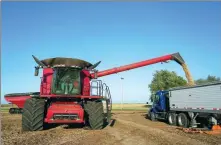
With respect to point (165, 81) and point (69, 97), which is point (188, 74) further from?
point (165, 81)

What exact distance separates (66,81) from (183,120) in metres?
9.93

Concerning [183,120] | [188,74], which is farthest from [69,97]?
[188,74]

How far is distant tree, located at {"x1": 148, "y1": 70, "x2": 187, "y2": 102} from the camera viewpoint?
2326 inches

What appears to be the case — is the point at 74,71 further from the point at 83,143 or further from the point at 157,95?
the point at 157,95

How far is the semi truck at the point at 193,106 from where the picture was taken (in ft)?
53.3

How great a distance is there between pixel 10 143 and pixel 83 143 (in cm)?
290

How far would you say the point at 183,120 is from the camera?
64.5ft

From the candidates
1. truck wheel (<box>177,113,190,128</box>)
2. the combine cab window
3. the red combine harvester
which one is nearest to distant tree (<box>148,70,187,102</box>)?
truck wheel (<box>177,113,190,128</box>)

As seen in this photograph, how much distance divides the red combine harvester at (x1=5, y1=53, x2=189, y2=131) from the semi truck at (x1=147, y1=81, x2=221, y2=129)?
6.56 meters

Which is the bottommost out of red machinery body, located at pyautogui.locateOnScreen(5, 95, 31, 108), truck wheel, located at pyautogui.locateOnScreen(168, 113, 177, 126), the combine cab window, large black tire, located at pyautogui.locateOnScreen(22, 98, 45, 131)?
truck wheel, located at pyautogui.locateOnScreen(168, 113, 177, 126)

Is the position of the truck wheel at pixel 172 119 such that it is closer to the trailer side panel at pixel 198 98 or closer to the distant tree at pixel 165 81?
the trailer side panel at pixel 198 98

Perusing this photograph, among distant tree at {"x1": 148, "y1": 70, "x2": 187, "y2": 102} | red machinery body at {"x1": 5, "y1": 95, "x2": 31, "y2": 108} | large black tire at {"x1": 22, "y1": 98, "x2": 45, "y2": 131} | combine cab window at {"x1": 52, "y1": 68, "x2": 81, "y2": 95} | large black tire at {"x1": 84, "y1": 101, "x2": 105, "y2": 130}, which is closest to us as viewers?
large black tire at {"x1": 22, "y1": 98, "x2": 45, "y2": 131}

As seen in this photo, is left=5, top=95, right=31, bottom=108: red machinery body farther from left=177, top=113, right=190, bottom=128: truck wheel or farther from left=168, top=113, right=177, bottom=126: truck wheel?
left=177, top=113, right=190, bottom=128: truck wheel

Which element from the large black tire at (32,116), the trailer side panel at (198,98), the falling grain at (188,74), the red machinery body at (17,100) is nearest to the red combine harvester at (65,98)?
the large black tire at (32,116)
